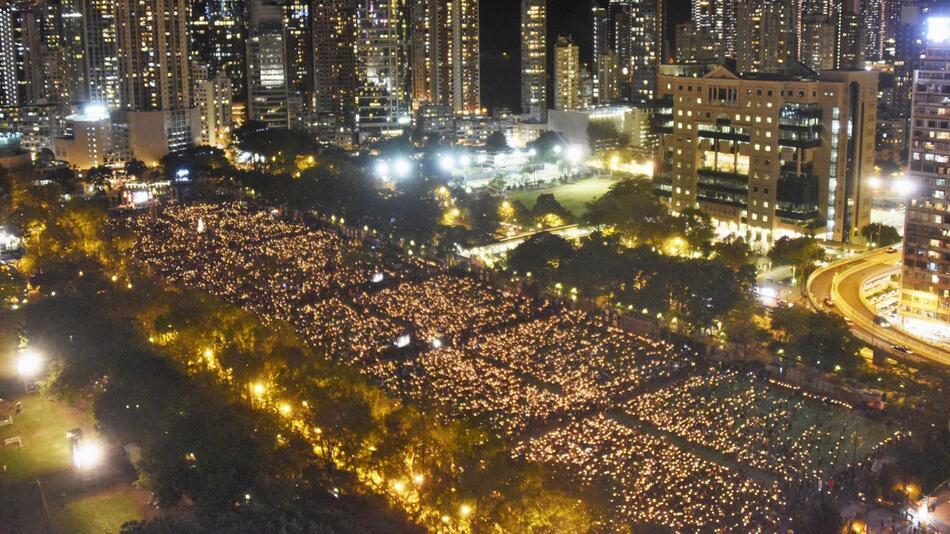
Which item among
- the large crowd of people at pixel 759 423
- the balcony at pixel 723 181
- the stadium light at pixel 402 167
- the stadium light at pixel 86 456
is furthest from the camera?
the stadium light at pixel 402 167

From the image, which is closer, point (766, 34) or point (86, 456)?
point (86, 456)

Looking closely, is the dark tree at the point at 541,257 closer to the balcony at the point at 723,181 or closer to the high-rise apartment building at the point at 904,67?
the balcony at the point at 723,181

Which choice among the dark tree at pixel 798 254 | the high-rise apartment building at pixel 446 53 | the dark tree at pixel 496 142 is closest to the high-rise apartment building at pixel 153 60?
the high-rise apartment building at pixel 446 53

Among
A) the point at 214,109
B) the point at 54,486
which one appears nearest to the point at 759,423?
the point at 54,486

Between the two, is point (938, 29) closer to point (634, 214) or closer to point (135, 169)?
point (634, 214)

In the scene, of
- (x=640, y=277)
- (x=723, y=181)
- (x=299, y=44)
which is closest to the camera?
(x=640, y=277)

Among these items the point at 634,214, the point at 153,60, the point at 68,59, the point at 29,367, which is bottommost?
the point at 29,367
